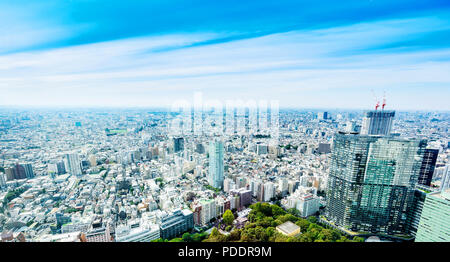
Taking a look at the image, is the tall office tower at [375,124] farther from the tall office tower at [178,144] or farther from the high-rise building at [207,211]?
the tall office tower at [178,144]

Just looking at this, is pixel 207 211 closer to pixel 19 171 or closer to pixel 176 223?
pixel 176 223

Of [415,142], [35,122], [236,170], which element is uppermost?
[35,122]

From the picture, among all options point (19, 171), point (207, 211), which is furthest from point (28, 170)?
→ point (207, 211)

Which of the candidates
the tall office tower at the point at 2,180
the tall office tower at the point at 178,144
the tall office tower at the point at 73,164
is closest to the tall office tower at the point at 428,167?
the tall office tower at the point at 178,144
